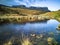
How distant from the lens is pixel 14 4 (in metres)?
2.57

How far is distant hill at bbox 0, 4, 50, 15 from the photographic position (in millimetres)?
2535

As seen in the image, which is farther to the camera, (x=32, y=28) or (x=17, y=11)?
(x=17, y=11)

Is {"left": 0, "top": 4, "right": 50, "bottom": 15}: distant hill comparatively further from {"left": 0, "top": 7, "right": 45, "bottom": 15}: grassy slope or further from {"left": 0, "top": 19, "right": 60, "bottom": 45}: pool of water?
{"left": 0, "top": 19, "right": 60, "bottom": 45}: pool of water

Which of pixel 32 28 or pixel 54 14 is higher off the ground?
pixel 54 14

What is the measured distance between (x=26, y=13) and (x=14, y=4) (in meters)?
0.29

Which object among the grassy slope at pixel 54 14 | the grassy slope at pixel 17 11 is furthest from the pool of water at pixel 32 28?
the grassy slope at pixel 17 11

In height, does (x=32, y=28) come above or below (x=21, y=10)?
below

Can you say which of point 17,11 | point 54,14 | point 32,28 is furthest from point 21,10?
point 54,14

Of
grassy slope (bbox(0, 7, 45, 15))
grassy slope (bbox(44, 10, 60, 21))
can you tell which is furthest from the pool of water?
grassy slope (bbox(0, 7, 45, 15))

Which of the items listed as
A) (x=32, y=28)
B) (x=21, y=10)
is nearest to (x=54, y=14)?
(x=32, y=28)

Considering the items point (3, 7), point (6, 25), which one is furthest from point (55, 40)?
point (3, 7)

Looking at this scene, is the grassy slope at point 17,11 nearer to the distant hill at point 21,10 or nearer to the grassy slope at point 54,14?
the distant hill at point 21,10

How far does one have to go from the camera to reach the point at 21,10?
2557 mm

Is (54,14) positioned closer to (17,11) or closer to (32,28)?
(32,28)
